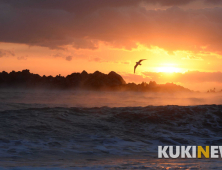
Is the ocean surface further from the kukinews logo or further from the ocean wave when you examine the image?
the kukinews logo

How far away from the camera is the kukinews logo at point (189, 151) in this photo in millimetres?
12319

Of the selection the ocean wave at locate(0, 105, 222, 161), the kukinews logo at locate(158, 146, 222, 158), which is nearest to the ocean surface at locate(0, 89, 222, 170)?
the ocean wave at locate(0, 105, 222, 161)

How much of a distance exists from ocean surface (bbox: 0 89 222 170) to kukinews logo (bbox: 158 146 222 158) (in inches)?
23.6

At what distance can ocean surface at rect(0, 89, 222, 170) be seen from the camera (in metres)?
10.6

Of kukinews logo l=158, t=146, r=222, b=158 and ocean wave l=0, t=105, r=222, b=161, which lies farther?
ocean wave l=0, t=105, r=222, b=161

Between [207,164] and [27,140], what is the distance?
979cm

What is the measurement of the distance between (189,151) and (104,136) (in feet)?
17.9

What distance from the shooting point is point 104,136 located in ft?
53.0

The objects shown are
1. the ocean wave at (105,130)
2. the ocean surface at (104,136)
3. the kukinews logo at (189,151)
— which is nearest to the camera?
the ocean surface at (104,136)

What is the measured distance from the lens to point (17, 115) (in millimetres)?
20422

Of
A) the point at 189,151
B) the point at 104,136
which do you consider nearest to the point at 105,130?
the point at 104,136

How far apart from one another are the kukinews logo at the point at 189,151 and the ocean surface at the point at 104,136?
0.60 m

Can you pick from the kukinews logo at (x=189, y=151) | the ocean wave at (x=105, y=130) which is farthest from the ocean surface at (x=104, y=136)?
the kukinews logo at (x=189, y=151)

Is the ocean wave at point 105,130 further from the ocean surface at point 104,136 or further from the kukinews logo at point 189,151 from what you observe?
the kukinews logo at point 189,151
